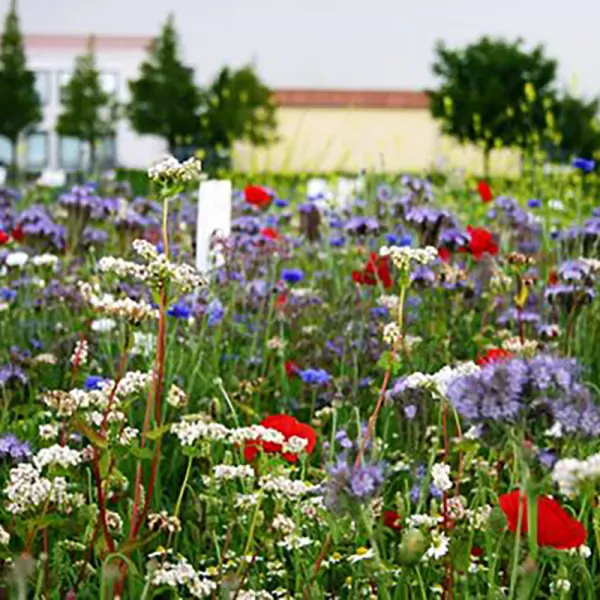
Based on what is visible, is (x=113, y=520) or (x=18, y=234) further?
(x=18, y=234)

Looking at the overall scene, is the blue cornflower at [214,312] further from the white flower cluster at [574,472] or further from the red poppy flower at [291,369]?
the white flower cluster at [574,472]

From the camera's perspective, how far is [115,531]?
2578 millimetres

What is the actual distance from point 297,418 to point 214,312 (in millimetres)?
478

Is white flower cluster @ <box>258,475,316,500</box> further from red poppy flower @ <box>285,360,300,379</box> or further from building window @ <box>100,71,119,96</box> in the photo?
building window @ <box>100,71,119,96</box>

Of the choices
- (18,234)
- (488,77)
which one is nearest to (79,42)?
(488,77)

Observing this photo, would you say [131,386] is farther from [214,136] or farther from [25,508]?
[214,136]

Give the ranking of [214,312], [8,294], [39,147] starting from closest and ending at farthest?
[214,312], [8,294], [39,147]

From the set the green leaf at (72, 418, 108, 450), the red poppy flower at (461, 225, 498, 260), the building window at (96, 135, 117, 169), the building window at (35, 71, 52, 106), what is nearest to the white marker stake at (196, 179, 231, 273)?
the red poppy flower at (461, 225, 498, 260)

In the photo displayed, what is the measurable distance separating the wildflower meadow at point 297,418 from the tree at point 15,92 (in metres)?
56.4

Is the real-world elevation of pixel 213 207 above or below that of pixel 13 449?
above

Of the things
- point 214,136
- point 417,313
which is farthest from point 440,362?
point 214,136

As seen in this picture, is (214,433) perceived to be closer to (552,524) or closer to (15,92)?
(552,524)

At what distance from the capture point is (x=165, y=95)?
60656 millimetres

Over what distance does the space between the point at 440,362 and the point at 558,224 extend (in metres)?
3.82
